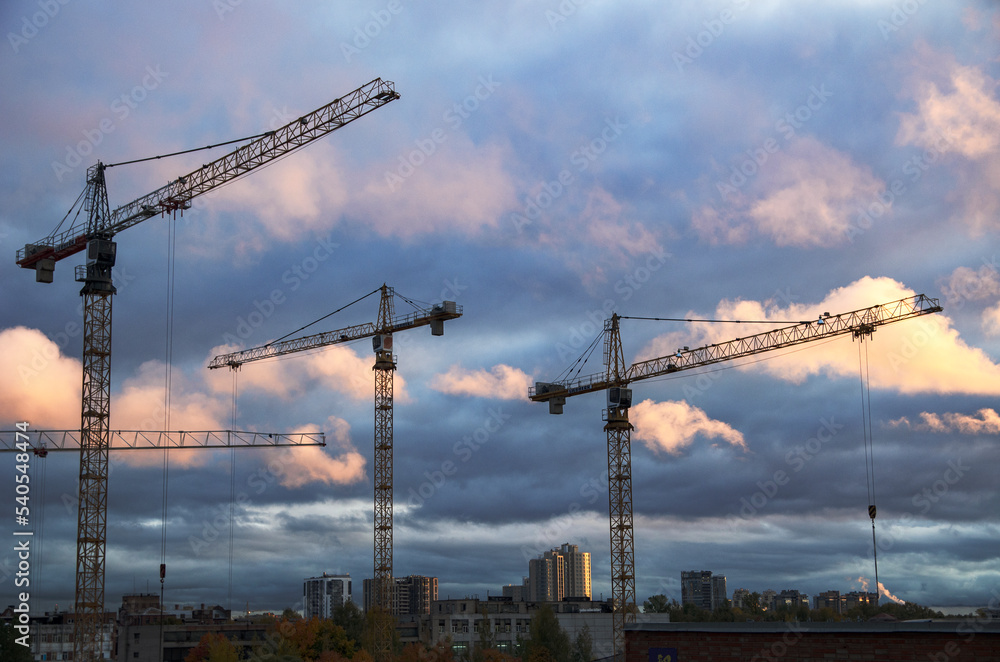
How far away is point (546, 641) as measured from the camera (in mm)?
103188

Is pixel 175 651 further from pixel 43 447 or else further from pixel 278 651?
pixel 278 651

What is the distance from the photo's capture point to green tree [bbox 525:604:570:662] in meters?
101

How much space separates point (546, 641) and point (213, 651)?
113 ft

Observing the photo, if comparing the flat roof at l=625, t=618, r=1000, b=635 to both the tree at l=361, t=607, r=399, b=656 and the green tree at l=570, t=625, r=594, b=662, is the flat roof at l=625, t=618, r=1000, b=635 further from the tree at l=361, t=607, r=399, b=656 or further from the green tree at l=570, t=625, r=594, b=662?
the green tree at l=570, t=625, r=594, b=662

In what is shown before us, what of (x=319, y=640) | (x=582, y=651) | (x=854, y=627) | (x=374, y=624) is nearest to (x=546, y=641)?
(x=582, y=651)

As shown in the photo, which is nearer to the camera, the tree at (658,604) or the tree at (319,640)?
the tree at (319,640)

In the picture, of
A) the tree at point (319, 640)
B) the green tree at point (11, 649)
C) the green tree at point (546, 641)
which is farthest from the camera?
the tree at point (319, 640)

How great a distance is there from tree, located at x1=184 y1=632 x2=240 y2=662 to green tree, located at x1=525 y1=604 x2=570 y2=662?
30.4m

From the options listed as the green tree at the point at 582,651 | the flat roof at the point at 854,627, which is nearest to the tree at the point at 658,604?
the green tree at the point at 582,651

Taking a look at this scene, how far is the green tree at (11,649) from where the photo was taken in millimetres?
74625

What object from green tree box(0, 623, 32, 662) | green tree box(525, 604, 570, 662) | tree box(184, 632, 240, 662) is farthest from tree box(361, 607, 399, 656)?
green tree box(0, 623, 32, 662)

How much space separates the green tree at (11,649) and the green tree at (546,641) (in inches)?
1889

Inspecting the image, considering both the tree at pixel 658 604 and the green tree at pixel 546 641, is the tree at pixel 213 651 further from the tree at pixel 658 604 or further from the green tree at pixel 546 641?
the tree at pixel 658 604

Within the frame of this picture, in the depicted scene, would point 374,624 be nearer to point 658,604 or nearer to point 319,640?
point 319,640
